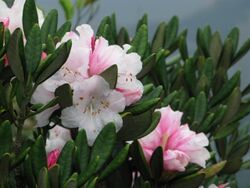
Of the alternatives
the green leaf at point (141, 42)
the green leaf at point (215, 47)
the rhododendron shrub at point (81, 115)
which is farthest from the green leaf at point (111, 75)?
the green leaf at point (215, 47)

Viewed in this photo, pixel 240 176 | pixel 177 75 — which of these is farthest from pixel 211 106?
pixel 240 176

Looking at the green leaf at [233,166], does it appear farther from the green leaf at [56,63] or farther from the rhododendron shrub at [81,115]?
the green leaf at [56,63]

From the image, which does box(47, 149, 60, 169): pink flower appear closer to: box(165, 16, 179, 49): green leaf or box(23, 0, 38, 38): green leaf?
box(23, 0, 38, 38): green leaf

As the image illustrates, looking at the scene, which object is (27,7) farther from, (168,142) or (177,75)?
(177,75)

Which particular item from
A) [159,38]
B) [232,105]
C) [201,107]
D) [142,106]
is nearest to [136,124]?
[142,106]

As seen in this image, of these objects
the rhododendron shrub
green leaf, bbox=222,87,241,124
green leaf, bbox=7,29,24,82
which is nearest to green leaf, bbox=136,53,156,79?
the rhododendron shrub
